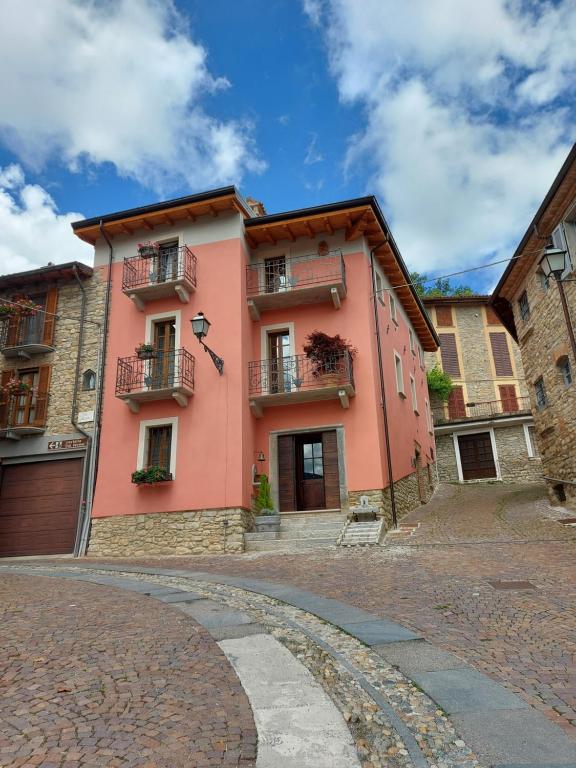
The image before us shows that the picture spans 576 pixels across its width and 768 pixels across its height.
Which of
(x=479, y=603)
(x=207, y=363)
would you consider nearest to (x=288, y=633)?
(x=479, y=603)

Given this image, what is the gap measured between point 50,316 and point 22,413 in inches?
120

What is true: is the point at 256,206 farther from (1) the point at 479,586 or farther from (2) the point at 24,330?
(1) the point at 479,586

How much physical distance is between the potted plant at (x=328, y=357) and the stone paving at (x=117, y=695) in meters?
9.03

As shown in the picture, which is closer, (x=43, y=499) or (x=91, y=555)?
(x=91, y=555)

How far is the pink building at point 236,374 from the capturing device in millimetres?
12969

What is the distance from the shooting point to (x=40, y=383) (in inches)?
603

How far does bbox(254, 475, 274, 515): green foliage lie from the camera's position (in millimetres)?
13070

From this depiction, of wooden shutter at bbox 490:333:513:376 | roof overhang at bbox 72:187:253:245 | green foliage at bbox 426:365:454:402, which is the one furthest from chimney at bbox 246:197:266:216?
wooden shutter at bbox 490:333:513:376

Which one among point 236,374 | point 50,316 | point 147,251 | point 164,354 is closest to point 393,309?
point 236,374

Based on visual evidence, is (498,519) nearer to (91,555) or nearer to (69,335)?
(91,555)

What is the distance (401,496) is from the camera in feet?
48.7

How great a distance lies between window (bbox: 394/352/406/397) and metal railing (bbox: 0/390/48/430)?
10588mm

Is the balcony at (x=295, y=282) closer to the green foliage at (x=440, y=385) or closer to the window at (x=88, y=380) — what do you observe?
the window at (x=88, y=380)

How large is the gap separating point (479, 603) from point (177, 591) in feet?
12.0
